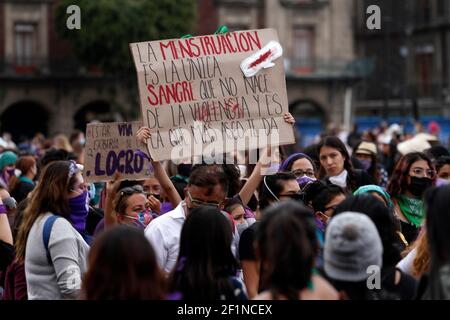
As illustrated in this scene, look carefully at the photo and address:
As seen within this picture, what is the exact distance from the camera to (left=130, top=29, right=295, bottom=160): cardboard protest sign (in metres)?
6.87

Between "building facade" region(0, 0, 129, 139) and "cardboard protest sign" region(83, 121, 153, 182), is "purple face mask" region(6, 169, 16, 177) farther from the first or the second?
"building facade" region(0, 0, 129, 139)

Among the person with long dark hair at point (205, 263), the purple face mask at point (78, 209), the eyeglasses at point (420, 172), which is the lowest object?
the person with long dark hair at point (205, 263)

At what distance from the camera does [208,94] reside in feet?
23.2

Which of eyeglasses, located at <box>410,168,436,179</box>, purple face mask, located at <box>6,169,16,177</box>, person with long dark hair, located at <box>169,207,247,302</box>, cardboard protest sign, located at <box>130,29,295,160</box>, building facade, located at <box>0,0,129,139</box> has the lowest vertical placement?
person with long dark hair, located at <box>169,207,247,302</box>

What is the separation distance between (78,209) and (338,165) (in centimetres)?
322

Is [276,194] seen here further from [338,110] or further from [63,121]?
[338,110]

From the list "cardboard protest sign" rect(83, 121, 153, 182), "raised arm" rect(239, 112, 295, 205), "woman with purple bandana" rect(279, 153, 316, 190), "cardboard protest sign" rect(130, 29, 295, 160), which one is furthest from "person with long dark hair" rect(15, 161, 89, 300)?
"woman with purple bandana" rect(279, 153, 316, 190)

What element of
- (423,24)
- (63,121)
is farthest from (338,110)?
(63,121)

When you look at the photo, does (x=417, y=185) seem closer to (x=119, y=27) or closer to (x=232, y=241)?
(x=232, y=241)

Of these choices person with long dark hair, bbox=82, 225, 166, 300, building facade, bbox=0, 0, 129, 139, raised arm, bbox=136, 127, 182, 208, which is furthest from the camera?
building facade, bbox=0, 0, 129, 139

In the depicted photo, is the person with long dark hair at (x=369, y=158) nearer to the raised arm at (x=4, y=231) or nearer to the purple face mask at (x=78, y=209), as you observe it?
the purple face mask at (x=78, y=209)

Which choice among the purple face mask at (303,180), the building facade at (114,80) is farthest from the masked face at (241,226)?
the building facade at (114,80)

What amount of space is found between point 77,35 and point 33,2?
12.6 ft

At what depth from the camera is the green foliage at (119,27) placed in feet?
114
